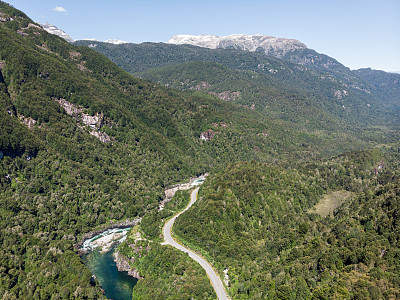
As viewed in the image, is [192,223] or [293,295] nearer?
[293,295]

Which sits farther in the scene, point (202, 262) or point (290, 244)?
point (290, 244)

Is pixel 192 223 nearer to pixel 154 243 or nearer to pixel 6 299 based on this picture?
pixel 154 243

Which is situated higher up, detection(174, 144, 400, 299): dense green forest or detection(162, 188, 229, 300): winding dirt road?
detection(174, 144, 400, 299): dense green forest

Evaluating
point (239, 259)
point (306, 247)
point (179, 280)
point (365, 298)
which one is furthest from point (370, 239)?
point (179, 280)

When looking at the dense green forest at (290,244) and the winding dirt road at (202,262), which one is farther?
the winding dirt road at (202,262)

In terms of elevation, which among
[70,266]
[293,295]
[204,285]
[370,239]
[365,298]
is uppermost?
[370,239]

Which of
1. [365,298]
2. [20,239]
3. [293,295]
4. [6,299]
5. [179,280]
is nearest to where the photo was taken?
[365,298]

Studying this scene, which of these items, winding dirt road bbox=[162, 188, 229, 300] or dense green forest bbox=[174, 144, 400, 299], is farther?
winding dirt road bbox=[162, 188, 229, 300]

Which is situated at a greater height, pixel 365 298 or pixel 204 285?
pixel 365 298

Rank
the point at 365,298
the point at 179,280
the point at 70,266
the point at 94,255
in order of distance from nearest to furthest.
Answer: the point at 365,298
the point at 179,280
the point at 70,266
the point at 94,255

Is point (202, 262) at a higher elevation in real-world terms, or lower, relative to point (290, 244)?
lower

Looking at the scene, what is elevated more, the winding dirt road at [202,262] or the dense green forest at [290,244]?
the dense green forest at [290,244]
